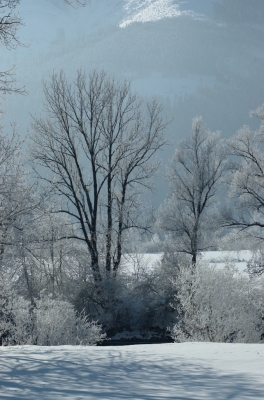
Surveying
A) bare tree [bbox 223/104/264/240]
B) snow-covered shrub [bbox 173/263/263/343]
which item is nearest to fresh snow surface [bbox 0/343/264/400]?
snow-covered shrub [bbox 173/263/263/343]

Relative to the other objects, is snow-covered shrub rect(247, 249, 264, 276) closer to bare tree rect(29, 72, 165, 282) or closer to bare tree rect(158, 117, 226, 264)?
bare tree rect(158, 117, 226, 264)

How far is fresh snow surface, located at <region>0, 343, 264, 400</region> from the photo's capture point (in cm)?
515

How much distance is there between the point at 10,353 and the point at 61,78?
1670 centimetres

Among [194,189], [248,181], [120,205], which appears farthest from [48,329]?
[194,189]

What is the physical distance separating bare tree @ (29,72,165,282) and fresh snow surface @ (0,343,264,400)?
41.8ft

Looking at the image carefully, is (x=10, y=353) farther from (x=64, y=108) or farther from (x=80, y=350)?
(x=64, y=108)

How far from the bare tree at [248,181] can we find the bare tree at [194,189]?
3036 millimetres

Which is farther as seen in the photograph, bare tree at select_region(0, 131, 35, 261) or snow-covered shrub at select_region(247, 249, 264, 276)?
snow-covered shrub at select_region(247, 249, 264, 276)

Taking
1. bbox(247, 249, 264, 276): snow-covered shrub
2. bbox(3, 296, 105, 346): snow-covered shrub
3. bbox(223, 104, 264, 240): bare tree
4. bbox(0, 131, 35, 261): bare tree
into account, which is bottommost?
bbox(3, 296, 105, 346): snow-covered shrub

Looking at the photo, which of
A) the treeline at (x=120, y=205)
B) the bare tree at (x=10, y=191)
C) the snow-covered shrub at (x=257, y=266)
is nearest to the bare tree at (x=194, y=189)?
the treeline at (x=120, y=205)

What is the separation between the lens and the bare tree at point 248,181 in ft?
68.1

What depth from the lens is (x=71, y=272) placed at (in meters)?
23.4

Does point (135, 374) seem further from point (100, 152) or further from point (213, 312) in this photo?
point (100, 152)

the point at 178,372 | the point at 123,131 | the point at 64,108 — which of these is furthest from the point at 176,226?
the point at 178,372
